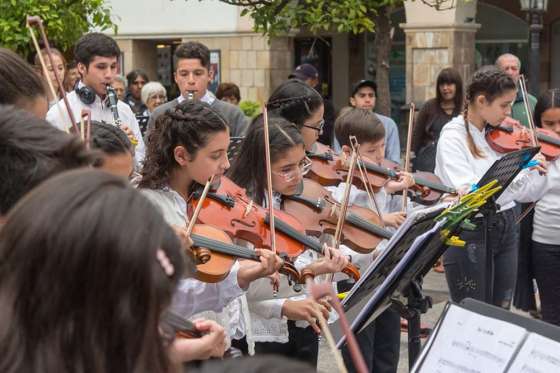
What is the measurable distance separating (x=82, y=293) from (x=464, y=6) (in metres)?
12.8

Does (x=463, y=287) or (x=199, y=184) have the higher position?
(x=199, y=184)

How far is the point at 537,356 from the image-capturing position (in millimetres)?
2256

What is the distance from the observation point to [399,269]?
2744 millimetres

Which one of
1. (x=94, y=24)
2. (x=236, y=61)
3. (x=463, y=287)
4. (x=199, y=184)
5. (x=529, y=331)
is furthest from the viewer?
(x=236, y=61)

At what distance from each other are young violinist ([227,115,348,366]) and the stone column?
977 cm

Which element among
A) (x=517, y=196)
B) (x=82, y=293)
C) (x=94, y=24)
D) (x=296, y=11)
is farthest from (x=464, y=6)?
(x=82, y=293)

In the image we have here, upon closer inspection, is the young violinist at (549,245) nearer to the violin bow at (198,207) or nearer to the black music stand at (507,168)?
the black music stand at (507,168)

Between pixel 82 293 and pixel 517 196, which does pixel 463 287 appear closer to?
pixel 517 196

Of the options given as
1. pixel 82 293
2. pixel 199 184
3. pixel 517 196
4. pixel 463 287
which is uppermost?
pixel 82 293

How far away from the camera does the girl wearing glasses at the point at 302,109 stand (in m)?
4.31

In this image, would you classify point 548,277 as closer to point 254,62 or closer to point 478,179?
point 478,179

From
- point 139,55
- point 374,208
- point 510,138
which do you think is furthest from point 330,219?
point 139,55

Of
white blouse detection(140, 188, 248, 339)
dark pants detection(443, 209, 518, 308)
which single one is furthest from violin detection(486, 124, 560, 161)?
white blouse detection(140, 188, 248, 339)

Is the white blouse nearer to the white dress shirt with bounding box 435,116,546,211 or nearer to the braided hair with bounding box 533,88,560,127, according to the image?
the white dress shirt with bounding box 435,116,546,211
